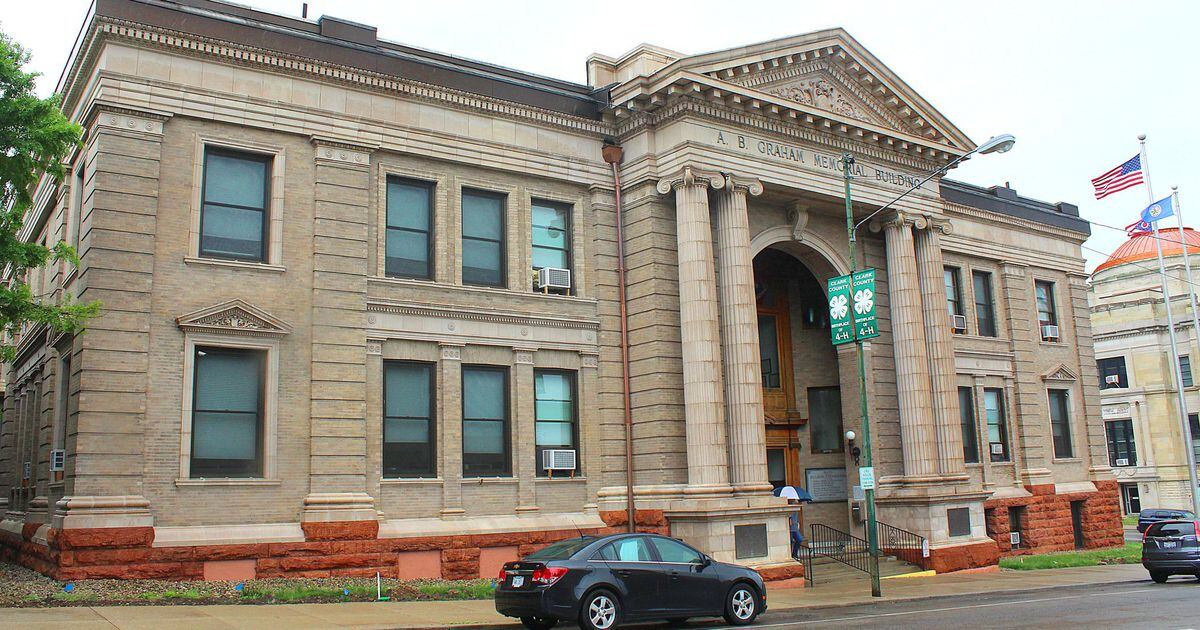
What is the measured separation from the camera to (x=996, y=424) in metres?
35.3

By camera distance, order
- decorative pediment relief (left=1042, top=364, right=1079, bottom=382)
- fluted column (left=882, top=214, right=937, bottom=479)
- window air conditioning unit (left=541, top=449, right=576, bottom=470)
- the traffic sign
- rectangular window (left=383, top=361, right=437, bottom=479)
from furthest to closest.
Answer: decorative pediment relief (left=1042, top=364, right=1079, bottom=382) → fluted column (left=882, top=214, right=937, bottom=479) → window air conditioning unit (left=541, top=449, right=576, bottom=470) → the traffic sign → rectangular window (left=383, top=361, right=437, bottom=479)

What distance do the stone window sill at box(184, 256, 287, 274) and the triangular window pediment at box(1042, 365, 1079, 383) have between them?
91.4 ft

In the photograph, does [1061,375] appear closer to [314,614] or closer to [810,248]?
[810,248]

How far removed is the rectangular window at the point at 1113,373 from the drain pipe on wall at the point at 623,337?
54.8m

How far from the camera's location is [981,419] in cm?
3441

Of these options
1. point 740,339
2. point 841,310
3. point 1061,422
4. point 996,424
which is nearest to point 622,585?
point 740,339

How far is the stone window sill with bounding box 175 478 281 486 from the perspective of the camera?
19464mm

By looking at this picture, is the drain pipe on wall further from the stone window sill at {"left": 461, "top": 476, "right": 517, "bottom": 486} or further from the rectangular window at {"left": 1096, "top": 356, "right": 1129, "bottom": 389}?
the rectangular window at {"left": 1096, "top": 356, "right": 1129, "bottom": 389}

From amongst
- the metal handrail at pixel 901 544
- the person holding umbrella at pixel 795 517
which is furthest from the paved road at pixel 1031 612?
the person holding umbrella at pixel 795 517

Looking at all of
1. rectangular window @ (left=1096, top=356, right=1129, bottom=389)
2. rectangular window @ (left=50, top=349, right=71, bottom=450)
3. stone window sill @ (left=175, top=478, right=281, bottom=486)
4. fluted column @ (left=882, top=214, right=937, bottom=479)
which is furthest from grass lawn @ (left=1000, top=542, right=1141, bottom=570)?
rectangular window @ (left=1096, top=356, right=1129, bottom=389)

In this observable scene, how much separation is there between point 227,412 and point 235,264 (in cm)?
301

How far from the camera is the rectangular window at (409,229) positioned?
23234 millimetres

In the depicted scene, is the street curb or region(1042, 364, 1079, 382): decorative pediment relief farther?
region(1042, 364, 1079, 382): decorative pediment relief

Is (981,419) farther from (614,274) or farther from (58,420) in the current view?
(58,420)
